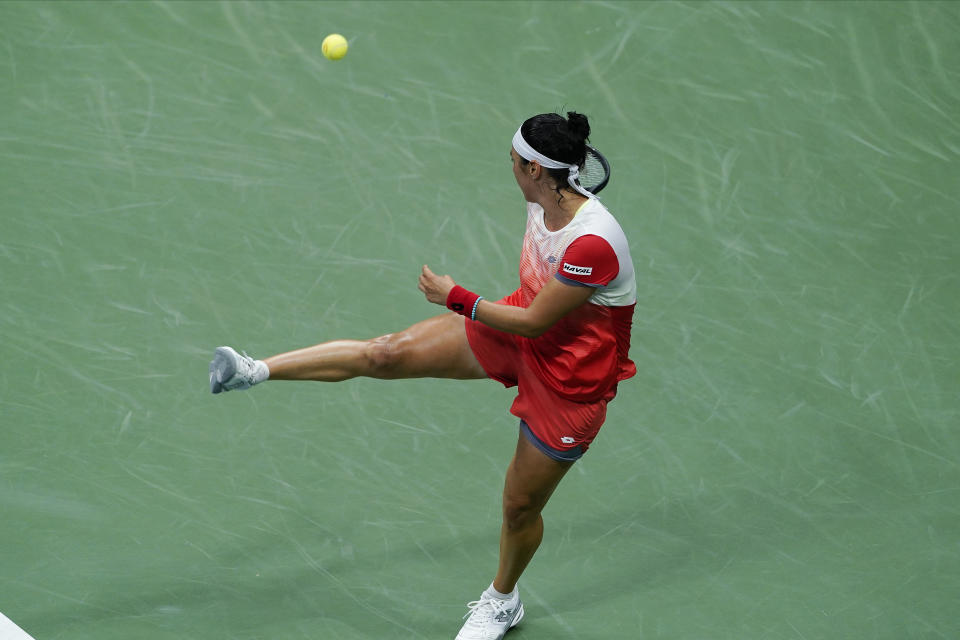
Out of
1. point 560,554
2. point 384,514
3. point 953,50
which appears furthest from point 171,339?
point 953,50

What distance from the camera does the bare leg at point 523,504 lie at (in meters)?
4.25

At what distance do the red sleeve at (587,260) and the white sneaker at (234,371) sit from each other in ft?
3.53

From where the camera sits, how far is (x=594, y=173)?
13.6 feet

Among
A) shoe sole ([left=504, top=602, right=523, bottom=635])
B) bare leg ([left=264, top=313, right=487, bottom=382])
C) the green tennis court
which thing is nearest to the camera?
bare leg ([left=264, top=313, right=487, bottom=382])

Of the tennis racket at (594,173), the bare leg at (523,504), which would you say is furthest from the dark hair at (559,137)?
the bare leg at (523,504)

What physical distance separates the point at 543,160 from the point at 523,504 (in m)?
1.23

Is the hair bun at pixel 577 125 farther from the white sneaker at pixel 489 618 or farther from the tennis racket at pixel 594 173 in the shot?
the white sneaker at pixel 489 618

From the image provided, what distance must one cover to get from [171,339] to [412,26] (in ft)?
9.13

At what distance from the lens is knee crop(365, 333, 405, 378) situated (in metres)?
4.22

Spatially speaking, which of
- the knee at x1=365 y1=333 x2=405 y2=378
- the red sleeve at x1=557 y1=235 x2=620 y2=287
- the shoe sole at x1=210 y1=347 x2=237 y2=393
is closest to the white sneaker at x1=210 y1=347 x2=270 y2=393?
the shoe sole at x1=210 y1=347 x2=237 y2=393

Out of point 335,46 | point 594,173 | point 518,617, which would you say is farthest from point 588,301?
point 335,46

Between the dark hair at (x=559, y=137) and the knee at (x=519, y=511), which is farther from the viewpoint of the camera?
the knee at (x=519, y=511)

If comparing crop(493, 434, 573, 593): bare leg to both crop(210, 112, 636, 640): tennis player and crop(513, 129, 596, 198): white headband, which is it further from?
crop(513, 129, 596, 198): white headband

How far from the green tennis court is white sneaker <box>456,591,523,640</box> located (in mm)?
125
